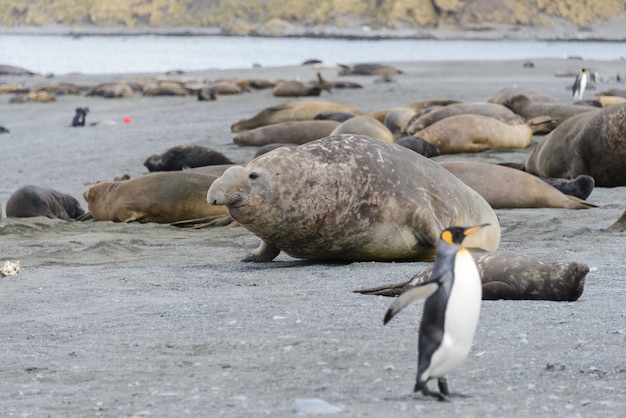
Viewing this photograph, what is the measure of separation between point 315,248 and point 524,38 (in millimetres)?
91281

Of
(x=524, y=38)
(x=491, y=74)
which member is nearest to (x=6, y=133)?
(x=491, y=74)

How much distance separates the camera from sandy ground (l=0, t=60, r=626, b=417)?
10.6 feet

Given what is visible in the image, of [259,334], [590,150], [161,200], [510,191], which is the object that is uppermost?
[259,334]

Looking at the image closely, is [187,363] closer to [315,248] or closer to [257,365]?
[257,365]

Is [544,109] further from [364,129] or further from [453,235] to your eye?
→ [453,235]

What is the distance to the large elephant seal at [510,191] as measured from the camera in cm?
821

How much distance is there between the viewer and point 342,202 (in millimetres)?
5707

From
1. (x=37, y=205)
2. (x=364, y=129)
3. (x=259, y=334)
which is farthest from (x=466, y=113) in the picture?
(x=259, y=334)

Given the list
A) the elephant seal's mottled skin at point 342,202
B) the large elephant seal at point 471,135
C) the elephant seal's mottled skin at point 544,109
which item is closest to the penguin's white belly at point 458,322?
the elephant seal's mottled skin at point 342,202

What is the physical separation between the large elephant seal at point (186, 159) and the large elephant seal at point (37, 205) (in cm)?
176

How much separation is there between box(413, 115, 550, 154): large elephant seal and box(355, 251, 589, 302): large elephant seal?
22.3ft

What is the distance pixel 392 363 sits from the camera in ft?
11.7

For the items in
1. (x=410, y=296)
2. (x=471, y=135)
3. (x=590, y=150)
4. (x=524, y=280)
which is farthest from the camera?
(x=471, y=135)

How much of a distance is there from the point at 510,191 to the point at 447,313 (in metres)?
5.32
